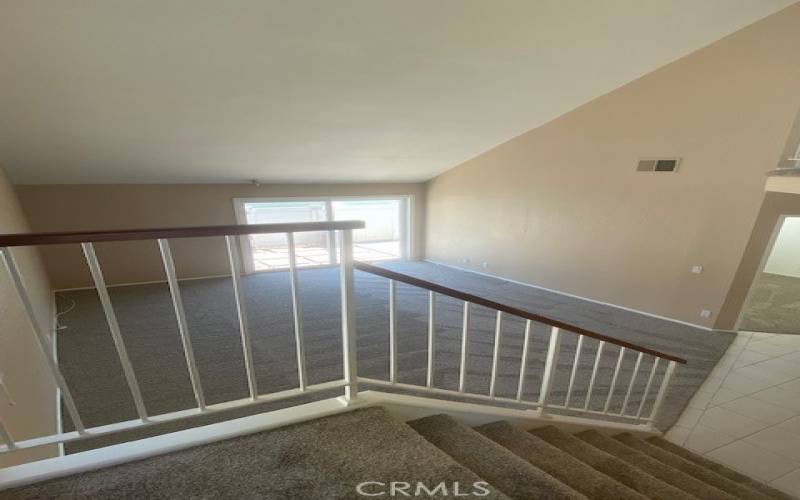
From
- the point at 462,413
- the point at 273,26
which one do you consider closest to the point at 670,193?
the point at 462,413

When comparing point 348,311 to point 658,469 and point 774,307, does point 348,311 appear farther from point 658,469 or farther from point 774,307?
point 774,307

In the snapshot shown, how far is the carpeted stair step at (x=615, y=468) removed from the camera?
1485 mm

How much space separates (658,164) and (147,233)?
18.1 ft

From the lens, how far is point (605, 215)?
4.66 metres

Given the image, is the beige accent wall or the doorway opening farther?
the beige accent wall

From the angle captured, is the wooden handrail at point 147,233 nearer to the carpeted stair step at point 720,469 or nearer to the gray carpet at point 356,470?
the gray carpet at point 356,470

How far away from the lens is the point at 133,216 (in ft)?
18.1

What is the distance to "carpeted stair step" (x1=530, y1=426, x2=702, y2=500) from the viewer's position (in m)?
1.49

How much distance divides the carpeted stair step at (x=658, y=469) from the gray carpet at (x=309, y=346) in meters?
0.60

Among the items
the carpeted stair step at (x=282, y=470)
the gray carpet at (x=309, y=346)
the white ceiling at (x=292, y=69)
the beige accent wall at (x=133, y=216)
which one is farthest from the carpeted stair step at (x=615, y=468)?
the beige accent wall at (x=133, y=216)

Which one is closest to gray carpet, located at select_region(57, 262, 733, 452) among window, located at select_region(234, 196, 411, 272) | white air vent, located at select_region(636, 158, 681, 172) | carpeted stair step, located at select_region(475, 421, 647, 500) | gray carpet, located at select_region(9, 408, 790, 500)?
carpeted stair step, located at select_region(475, 421, 647, 500)

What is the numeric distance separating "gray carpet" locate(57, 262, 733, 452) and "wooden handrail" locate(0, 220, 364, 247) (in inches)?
78.4

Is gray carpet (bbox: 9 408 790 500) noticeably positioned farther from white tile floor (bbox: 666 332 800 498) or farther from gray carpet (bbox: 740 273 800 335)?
gray carpet (bbox: 740 273 800 335)

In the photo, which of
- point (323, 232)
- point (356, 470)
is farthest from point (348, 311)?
point (323, 232)
